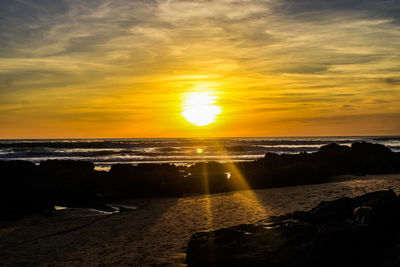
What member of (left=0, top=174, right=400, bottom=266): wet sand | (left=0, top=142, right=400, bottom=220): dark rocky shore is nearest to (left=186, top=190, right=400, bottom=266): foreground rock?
(left=0, top=174, right=400, bottom=266): wet sand

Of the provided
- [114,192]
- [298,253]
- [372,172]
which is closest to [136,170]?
[114,192]

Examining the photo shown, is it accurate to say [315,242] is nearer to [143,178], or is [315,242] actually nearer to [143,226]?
[143,226]

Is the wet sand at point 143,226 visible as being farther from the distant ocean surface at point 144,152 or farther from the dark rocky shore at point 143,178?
the distant ocean surface at point 144,152

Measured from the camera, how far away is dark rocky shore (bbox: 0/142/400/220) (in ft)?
48.5

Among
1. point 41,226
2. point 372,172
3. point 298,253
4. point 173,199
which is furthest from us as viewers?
point 372,172

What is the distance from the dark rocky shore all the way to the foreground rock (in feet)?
31.4

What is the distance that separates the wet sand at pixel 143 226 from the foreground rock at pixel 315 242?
3.92 feet

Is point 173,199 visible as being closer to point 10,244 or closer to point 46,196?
point 46,196

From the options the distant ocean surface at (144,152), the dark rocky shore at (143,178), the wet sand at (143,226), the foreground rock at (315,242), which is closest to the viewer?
the foreground rock at (315,242)

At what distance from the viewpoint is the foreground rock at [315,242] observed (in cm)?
597

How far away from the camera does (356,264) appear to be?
19.8 feet

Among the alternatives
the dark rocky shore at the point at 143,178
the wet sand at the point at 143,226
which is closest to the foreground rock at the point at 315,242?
the wet sand at the point at 143,226

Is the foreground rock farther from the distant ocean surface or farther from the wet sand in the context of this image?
the distant ocean surface

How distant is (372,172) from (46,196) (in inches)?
717
